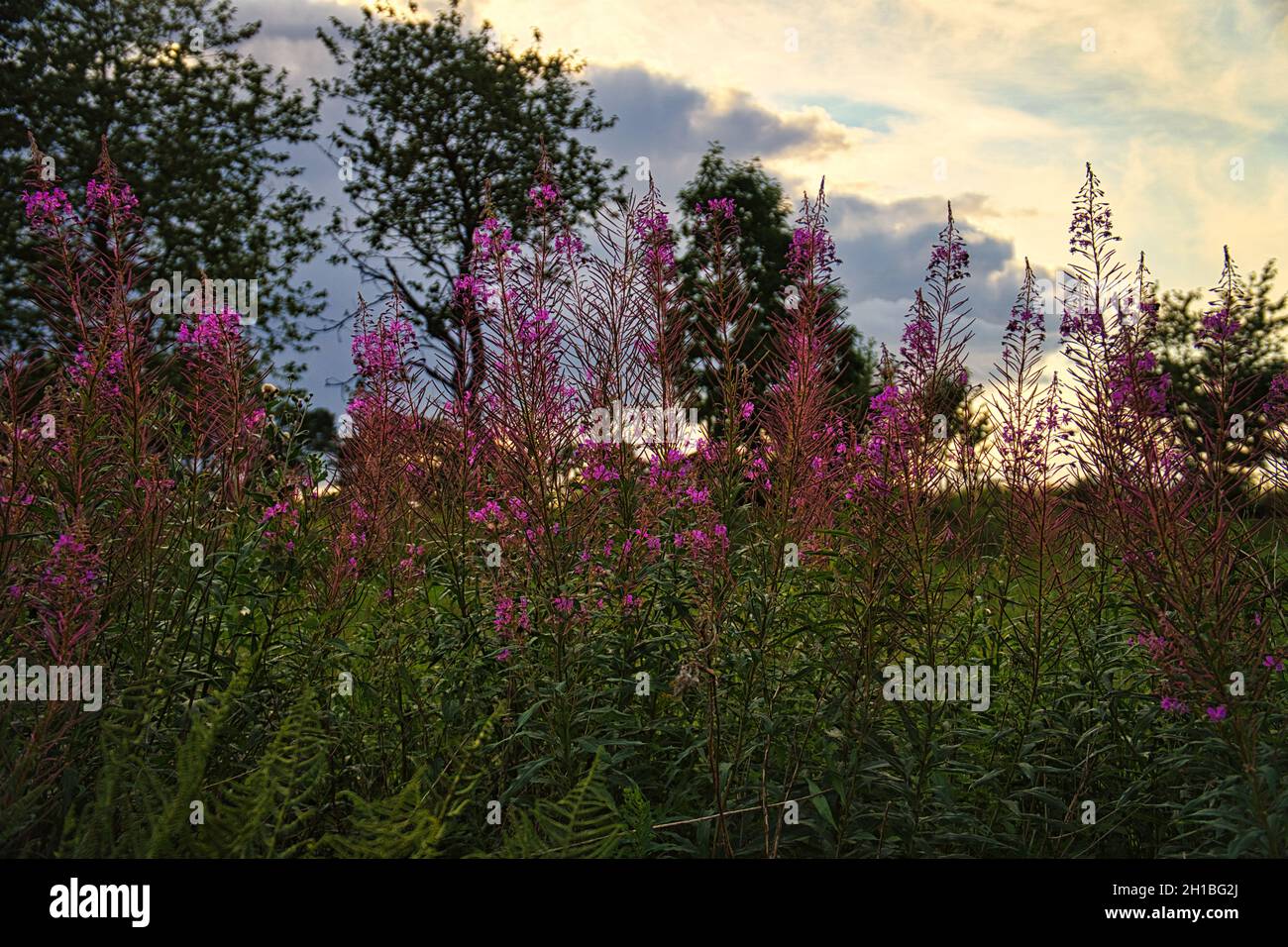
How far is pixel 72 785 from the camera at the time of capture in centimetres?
412

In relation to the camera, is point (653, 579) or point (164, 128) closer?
point (653, 579)

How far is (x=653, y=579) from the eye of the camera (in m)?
4.89

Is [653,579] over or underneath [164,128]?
underneath

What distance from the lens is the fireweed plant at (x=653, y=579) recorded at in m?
4.21

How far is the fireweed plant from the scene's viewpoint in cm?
421

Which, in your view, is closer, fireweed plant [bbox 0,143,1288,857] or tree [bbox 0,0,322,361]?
fireweed plant [bbox 0,143,1288,857]

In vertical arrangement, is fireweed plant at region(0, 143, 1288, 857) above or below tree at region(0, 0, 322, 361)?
below
